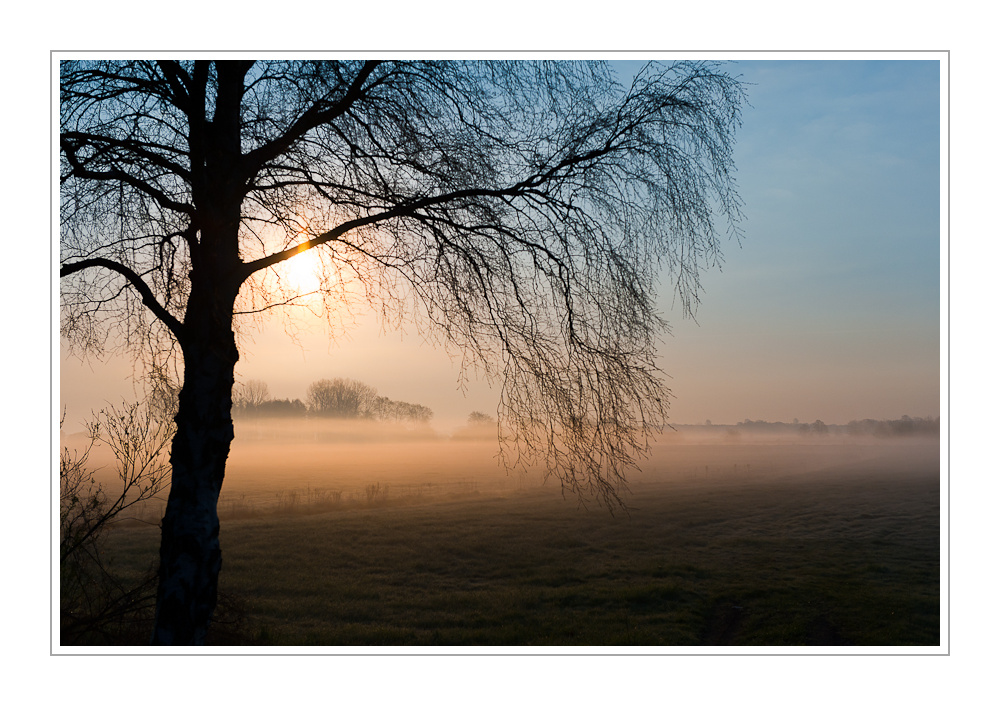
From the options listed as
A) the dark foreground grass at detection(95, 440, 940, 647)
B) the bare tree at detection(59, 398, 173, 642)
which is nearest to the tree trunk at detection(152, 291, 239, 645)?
the bare tree at detection(59, 398, 173, 642)

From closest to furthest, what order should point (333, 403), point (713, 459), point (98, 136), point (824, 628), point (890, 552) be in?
1. point (98, 136)
2. point (824, 628)
3. point (890, 552)
4. point (333, 403)
5. point (713, 459)

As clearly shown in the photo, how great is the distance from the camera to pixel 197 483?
3.52m

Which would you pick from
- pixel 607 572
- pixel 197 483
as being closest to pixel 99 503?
pixel 197 483

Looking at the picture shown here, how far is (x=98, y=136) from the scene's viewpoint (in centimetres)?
370

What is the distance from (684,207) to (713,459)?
8.93 m

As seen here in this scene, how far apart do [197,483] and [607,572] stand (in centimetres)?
511

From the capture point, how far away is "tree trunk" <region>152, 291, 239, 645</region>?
3.46 metres

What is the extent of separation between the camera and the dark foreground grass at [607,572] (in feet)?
17.0

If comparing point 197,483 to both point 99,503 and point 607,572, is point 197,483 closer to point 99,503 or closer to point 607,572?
point 99,503

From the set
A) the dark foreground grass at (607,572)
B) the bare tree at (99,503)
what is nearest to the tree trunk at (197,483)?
the bare tree at (99,503)

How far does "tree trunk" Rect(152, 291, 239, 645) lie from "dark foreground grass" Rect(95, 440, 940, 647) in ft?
5.33

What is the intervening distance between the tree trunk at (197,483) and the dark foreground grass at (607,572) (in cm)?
163
